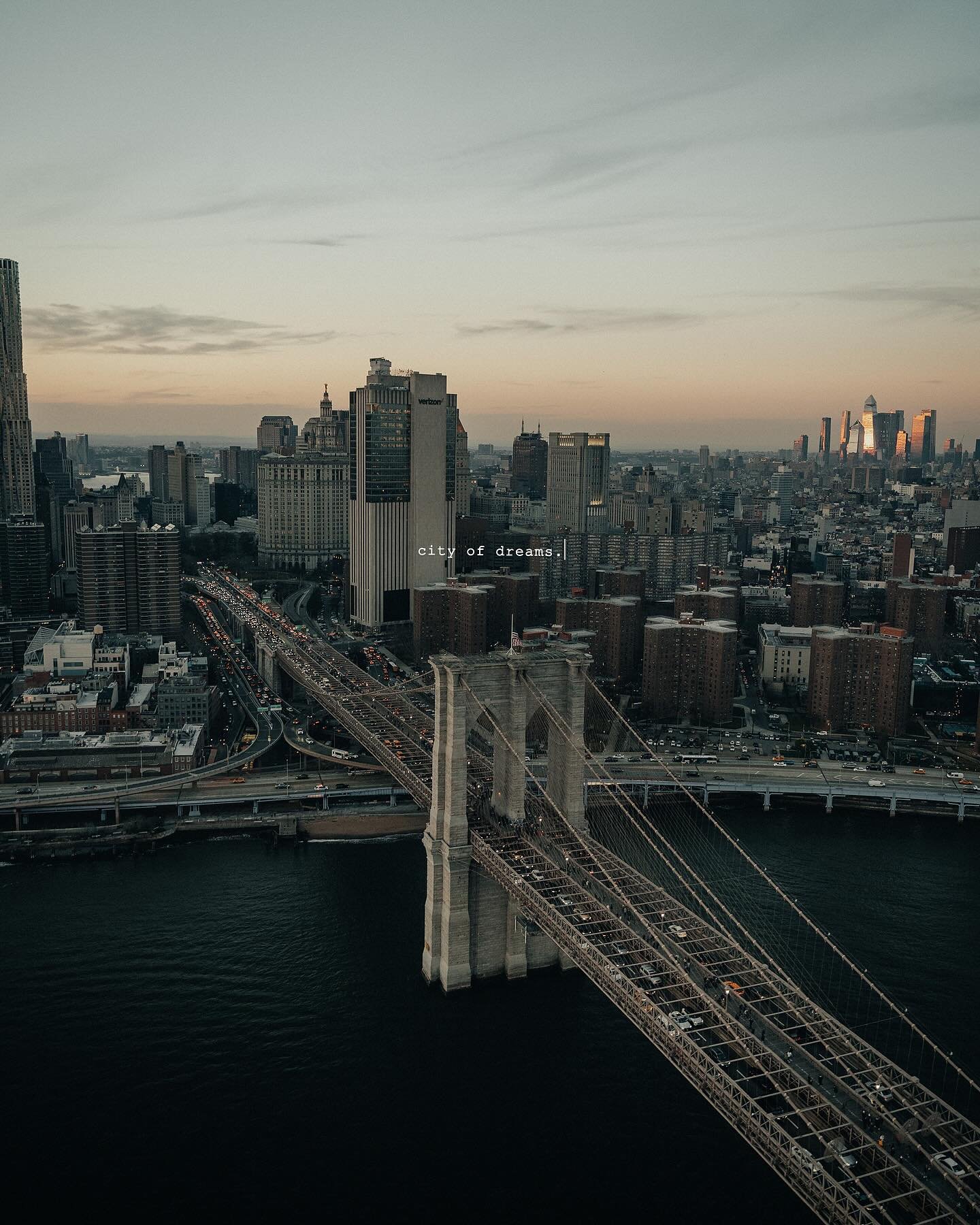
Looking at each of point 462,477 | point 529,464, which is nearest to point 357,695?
point 462,477

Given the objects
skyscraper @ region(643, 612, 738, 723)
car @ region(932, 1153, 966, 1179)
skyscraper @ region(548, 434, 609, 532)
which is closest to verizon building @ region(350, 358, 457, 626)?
skyscraper @ region(643, 612, 738, 723)

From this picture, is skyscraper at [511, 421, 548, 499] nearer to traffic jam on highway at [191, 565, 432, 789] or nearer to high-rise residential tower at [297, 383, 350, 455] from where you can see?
high-rise residential tower at [297, 383, 350, 455]

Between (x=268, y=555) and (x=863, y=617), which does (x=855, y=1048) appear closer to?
(x=863, y=617)

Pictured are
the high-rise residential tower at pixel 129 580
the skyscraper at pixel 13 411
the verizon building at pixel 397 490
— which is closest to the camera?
the high-rise residential tower at pixel 129 580

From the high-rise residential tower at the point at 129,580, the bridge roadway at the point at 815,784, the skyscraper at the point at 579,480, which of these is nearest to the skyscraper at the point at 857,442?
the skyscraper at the point at 579,480

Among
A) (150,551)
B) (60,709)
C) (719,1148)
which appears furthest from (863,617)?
(719,1148)

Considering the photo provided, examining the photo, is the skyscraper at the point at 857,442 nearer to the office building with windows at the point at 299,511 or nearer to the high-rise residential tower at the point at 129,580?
the office building with windows at the point at 299,511
